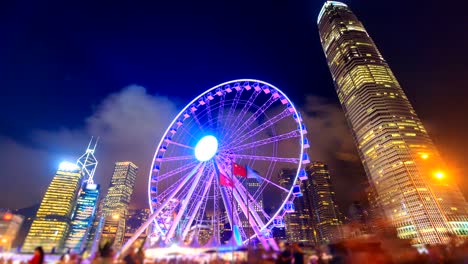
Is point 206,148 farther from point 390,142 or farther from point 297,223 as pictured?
point 297,223

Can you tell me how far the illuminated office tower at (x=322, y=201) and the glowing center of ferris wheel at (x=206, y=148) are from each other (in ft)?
490

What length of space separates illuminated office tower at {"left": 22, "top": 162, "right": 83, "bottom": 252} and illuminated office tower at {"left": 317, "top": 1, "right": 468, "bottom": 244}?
143 metres

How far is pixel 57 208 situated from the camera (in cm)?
13425

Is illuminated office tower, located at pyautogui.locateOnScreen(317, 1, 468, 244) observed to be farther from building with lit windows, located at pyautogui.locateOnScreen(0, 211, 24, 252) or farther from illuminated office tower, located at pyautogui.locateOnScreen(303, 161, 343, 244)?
building with lit windows, located at pyautogui.locateOnScreen(0, 211, 24, 252)

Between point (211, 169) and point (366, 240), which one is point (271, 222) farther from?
point (366, 240)

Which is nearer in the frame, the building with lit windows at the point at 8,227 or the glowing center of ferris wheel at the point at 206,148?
the building with lit windows at the point at 8,227

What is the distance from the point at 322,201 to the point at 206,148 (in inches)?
6595

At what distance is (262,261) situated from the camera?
11000 mm

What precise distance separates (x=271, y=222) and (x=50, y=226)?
145 m

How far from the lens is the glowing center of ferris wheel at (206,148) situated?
87.6ft

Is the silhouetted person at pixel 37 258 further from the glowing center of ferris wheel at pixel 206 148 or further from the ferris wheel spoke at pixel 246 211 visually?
the glowing center of ferris wheel at pixel 206 148

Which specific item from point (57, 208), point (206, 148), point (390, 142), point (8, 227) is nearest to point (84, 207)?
point (57, 208)

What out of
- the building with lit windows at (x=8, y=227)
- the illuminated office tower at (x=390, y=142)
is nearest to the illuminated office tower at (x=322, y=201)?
the illuminated office tower at (x=390, y=142)

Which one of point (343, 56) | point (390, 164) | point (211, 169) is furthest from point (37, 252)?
point (343, 56)
